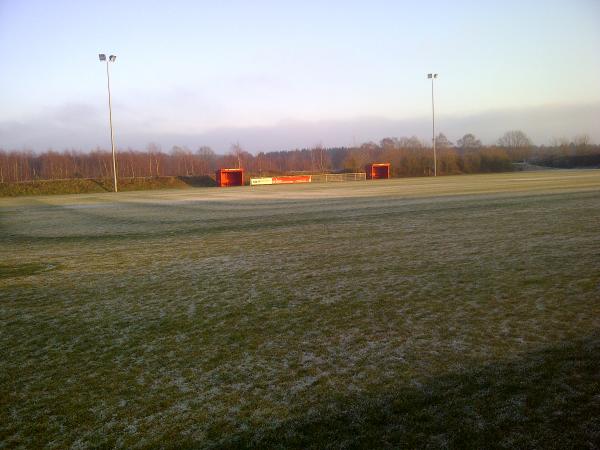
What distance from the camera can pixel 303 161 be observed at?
145m

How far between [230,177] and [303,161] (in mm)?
79212

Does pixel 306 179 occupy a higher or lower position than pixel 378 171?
lower

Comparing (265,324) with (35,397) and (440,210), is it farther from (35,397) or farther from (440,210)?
(440,210)

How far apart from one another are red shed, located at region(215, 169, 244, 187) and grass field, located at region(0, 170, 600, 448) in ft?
177

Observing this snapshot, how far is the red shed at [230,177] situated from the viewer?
6575 cm

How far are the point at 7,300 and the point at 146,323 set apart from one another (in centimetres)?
355

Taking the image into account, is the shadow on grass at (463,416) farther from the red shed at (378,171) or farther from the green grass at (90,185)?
the red shed at (378,171)

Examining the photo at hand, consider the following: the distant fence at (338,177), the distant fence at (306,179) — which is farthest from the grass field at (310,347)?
the distant fence at (338,177)

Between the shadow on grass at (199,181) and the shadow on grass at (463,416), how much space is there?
67.2 m

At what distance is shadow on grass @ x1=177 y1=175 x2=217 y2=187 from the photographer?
70.4 metres

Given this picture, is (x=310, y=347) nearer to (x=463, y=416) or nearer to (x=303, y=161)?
(x=463, y=416)

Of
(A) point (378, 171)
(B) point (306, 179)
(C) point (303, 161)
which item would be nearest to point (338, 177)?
(B) point (306, 179)

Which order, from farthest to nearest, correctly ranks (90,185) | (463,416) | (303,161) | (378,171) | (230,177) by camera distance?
(303,161), (378,171), (230,177), (90,185), (463,416)

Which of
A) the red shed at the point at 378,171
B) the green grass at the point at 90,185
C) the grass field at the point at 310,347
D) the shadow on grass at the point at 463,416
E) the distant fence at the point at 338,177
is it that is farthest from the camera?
the red shed at the point at 378,171
